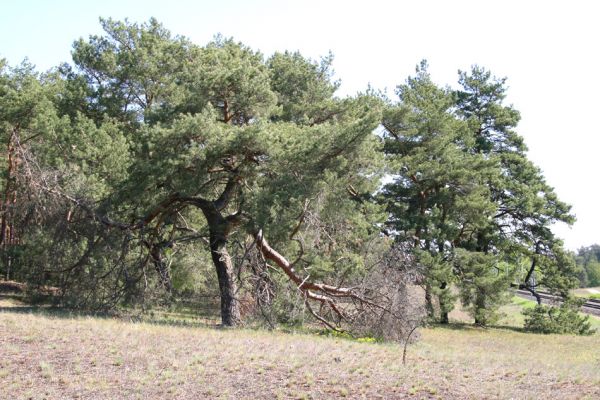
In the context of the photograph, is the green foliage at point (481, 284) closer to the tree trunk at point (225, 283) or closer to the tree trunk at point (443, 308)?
the tree trunk at point (443, 308)

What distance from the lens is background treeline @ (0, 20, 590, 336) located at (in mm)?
15547

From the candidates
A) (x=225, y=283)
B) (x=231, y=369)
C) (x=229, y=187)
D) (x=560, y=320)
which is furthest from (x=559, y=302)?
(x=231, y=369)

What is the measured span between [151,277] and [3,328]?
6.99 m

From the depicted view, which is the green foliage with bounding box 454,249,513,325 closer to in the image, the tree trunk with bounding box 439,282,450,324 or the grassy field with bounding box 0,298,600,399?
the tree trunk with bounding box 439,282,450,324

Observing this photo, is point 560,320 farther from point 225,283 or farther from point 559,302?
point 225,283

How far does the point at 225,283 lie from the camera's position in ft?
56.7

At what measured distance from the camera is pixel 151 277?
62.5 ft

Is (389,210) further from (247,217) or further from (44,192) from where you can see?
(44,192)

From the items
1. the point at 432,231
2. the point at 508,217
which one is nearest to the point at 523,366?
the point at 432,231

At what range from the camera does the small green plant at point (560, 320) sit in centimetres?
3080

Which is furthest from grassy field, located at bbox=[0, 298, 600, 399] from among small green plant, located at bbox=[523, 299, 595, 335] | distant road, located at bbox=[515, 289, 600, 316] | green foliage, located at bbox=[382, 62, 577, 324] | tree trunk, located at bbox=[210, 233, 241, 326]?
distant road, located at bbox=[515, 289, 600, 316]

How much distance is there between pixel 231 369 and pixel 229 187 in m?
7.62

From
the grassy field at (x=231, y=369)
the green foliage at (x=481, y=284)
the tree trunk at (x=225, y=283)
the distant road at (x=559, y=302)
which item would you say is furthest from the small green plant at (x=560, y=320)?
the tree trunk at (x=225, y=283)

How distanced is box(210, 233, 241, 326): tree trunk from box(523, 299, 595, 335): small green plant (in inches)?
819
